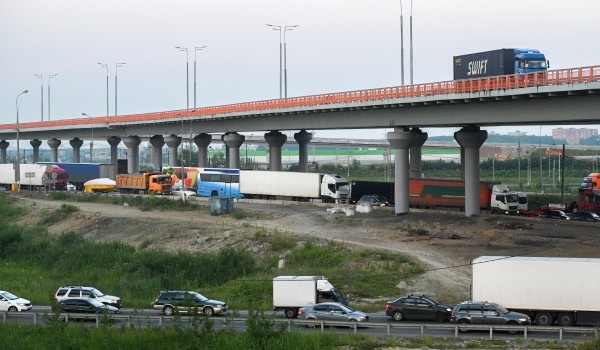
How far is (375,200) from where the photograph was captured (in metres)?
91.6

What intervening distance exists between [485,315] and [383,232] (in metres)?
33.7

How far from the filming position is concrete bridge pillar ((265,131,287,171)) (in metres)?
111

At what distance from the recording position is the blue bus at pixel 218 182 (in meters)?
102

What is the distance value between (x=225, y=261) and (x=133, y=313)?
16.5m

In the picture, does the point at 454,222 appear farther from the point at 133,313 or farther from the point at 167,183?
the point at 167,183

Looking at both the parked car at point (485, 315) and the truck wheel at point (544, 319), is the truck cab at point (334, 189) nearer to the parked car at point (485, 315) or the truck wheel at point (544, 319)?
the truck wheel at point (544, 319)

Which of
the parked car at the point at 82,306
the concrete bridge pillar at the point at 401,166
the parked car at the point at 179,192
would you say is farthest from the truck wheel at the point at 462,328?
the parked car at the point at 179,192

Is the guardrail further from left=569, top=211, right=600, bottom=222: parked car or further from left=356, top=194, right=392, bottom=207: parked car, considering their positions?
left=356, top=194, right=392, bottom=207: parked car

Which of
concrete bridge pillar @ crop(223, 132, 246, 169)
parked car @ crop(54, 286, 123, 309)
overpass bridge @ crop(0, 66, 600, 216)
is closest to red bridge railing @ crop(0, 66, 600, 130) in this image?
overpass bridge @ crop(0, 66, 600, 216)

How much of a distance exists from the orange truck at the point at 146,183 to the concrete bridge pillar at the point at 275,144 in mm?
12735

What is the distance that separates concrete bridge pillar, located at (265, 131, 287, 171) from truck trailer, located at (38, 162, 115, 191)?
90.4ft

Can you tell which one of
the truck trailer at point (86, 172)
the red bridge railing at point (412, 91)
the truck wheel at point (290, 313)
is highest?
the red bridge railing at point (412, 91)

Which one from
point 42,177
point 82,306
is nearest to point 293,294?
point 82,306

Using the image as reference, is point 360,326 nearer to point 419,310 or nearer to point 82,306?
point 419,310
